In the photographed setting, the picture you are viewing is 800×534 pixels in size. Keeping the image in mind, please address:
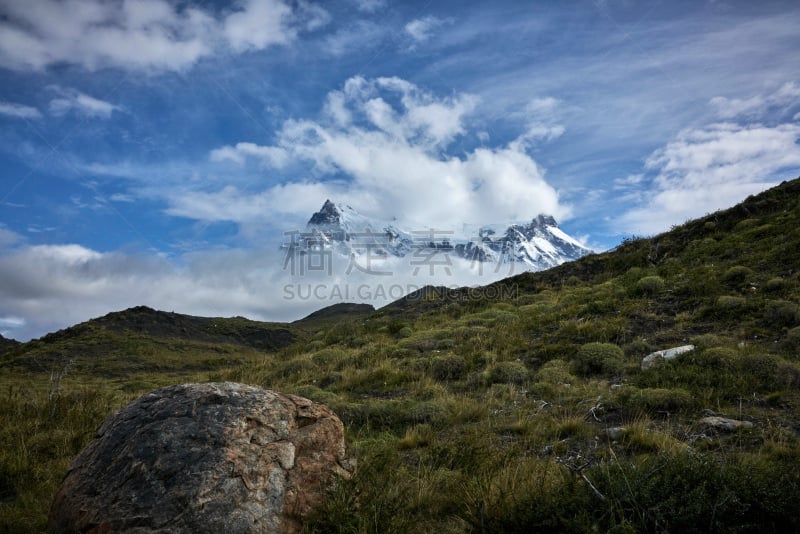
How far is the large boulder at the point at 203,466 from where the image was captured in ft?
11.2

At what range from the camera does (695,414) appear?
632 cm

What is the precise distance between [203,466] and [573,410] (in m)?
5.69

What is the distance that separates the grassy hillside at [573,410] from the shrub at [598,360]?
4 cm

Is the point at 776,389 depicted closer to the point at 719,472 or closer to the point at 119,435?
the point at 719,472

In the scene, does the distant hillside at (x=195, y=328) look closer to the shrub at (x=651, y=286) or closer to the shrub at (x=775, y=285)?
the shrub at (x=651, y=286)

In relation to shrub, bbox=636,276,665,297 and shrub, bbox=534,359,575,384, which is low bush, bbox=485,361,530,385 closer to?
shrub, bbox=534,359,575,384

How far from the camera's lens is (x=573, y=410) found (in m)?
7.23

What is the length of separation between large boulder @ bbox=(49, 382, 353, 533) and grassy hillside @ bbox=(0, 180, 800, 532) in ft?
1.38

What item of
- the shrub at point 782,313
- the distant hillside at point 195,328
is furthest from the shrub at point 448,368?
the distant hillside at point 195,328

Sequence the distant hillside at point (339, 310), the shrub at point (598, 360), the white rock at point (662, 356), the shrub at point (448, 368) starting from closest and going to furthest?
1. the white rock at point (662, 356)
2. the shrub at point (598, 360)
3. the shrub at point (448, 368)
4. the distant hillside at point (339, 310)

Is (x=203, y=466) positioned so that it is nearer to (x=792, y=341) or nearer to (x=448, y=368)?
(x=448, y=368)

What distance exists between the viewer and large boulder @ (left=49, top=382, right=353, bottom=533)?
3426 millimetres

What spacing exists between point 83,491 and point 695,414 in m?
7.24

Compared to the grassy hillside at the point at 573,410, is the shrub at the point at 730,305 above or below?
above
